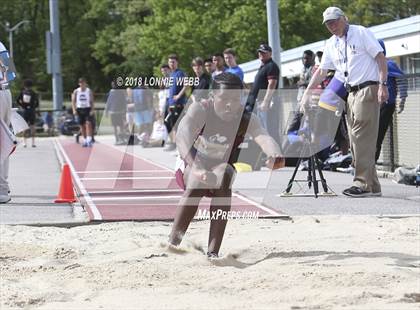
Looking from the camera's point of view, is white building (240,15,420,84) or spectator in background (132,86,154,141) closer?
white building (240,15,420,84)

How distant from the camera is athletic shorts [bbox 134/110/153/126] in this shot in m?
23.9

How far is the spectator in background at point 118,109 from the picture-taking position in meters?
22.8

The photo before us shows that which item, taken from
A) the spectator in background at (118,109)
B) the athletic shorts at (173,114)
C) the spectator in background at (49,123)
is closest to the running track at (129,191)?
the athletic shorts at (173,114)

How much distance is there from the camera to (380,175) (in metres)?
14.1

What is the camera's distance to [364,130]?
360 inches

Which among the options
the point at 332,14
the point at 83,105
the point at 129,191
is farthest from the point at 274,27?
the point at 332,14

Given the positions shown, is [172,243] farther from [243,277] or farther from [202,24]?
[202,24]

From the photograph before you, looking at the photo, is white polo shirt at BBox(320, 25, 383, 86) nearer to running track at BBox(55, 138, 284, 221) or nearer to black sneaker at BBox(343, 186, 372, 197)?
black sneaker at BBox(343, 186, 372, 197)

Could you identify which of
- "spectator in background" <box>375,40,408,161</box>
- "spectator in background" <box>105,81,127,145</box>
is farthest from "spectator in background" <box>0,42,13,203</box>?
"spectator in background" <box>105,81,127,145</box>

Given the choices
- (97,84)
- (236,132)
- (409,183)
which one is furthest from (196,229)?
(97,84)

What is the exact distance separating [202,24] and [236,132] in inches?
1853

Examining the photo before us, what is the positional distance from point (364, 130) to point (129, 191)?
13.9 feet

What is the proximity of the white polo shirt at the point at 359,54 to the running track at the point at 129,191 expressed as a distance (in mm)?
1781

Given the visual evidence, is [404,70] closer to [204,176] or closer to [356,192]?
[356,192]
